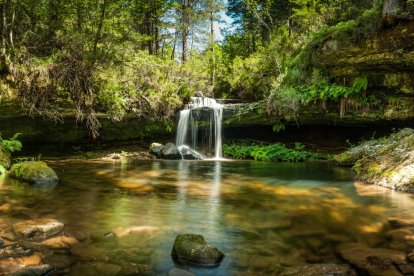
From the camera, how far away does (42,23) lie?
38.6 feet

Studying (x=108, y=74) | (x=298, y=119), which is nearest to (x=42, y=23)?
(x=108, y=74)

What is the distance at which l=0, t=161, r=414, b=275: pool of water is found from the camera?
12.5 ft

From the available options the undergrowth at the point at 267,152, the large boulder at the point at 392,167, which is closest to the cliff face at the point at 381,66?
the large boulder at the point at 392,167

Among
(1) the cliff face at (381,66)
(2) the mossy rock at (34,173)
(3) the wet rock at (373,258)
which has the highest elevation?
(1) the cliff face at (381,66)

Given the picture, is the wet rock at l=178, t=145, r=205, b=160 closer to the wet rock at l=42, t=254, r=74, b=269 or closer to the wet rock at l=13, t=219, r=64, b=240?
the wet rock at l=13, t=219, r=64, b=240

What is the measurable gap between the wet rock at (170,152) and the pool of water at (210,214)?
13.3 feet

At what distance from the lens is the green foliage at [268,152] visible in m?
13.7

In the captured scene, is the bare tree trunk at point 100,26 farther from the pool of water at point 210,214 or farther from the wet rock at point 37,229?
the wet rock at point 37,229

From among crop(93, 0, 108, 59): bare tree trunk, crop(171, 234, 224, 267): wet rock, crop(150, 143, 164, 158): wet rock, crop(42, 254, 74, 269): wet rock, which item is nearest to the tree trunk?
crop(150, 143, 164, 158): wet rock

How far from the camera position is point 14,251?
12.0 ft

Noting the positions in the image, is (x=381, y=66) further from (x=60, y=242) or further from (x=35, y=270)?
(x=35, y=270)

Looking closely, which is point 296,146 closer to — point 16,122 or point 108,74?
point 108,74

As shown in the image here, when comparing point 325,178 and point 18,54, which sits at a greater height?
point 18,54

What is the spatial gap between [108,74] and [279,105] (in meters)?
6.28
